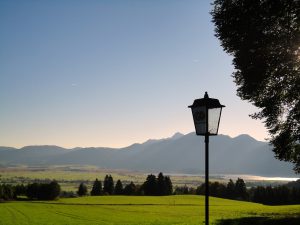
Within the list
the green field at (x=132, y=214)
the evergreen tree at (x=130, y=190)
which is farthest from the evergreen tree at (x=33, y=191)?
the green field at (x=132, y=214)

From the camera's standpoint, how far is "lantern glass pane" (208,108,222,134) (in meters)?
12.7

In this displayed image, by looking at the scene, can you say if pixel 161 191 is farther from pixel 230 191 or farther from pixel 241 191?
pixel 241 191

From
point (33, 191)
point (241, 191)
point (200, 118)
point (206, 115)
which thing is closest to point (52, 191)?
point (33, 191)

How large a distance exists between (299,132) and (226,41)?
8.02m

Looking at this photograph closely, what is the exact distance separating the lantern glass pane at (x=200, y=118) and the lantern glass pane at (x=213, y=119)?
0.62ft

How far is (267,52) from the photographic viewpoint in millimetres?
22156

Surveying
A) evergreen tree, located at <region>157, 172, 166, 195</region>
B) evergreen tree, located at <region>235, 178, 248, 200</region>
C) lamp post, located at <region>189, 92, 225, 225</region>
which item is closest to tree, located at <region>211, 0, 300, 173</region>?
lamp post, located at <region>189, 92, 225, 225</region>

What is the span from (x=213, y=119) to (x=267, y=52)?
1108 centimetres

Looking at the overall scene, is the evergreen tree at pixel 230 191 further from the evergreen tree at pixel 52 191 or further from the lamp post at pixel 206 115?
the lamp post at pixel 206 115

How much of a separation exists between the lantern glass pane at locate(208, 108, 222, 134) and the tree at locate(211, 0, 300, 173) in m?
10.2

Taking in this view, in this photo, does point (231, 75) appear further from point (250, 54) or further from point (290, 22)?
point (290, 22)

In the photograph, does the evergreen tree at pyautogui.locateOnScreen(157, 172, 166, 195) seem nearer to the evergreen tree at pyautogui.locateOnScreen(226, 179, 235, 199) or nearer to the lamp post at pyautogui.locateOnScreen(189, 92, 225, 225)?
the evergreen tree at pyautogui.locateOnScreen(226, 179, 235, 199)

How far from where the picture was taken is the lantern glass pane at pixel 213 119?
12.7 meters

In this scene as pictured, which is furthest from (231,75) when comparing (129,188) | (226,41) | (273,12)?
(129,188)
